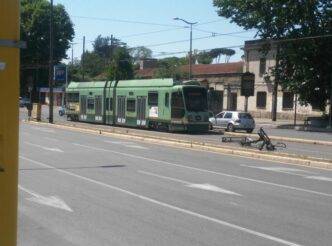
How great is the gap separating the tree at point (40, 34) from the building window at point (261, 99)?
1597 inches

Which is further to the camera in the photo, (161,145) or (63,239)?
(161,145)

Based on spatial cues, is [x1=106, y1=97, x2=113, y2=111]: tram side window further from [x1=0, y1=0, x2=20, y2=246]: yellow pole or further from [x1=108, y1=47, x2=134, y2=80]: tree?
[x1=0, y1=0, x2=20, y2=246]: yellow pole

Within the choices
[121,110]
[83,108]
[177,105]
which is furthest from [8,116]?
[83,108]

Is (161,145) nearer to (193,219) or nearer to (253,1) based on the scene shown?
(193,219)

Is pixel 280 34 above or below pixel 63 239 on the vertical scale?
above

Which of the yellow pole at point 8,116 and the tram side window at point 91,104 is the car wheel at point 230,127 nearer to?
the tram side window at point 91,104

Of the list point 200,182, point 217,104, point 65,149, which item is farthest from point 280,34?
point 200,182

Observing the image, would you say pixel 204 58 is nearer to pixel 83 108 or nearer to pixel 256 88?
pixel 256 88

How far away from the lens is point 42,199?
11359mm

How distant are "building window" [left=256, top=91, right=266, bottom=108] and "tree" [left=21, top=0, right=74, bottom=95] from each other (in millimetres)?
40570

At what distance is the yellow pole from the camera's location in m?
2.64

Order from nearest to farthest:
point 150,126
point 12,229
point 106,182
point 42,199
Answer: point 12,229, point 42,199, point 106,182, point 150,126

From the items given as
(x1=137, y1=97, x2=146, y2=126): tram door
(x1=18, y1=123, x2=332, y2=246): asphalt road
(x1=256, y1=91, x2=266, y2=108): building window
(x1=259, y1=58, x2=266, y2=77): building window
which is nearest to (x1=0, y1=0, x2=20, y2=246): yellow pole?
(x1=18, y1=123, x2=332, y2=246): asphalt road

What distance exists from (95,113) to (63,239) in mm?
43577
